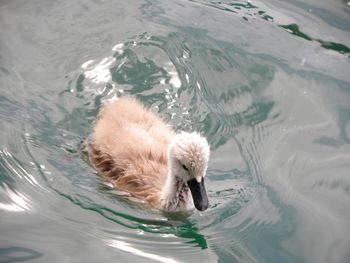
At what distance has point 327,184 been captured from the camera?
5.59m

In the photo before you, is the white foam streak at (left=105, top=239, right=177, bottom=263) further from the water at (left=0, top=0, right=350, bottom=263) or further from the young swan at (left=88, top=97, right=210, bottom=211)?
the young swan at (left=88, top=97, right=210, bottom=211)

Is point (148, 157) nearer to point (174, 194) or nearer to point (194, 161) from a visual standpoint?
point (174, 194)

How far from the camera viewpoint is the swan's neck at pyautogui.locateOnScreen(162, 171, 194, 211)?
5141 millimetres

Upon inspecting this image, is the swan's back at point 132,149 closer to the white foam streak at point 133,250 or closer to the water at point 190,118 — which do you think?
the water at point 190,118

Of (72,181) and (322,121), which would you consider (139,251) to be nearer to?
(72,181)

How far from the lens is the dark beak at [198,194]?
4734 millimetres

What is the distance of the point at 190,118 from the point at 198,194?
1.61 meters

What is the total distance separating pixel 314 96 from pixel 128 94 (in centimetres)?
192

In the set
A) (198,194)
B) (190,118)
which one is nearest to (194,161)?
(198,194)

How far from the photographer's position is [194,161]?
4.80 metres

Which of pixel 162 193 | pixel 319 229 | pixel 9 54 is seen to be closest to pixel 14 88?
pixel 9 54

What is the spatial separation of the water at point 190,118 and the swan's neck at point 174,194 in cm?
13

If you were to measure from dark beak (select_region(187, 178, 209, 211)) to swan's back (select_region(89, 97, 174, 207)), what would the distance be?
44cm

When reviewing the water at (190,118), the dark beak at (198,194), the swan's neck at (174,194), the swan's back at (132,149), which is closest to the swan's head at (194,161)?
the dark beak at (198,194)
